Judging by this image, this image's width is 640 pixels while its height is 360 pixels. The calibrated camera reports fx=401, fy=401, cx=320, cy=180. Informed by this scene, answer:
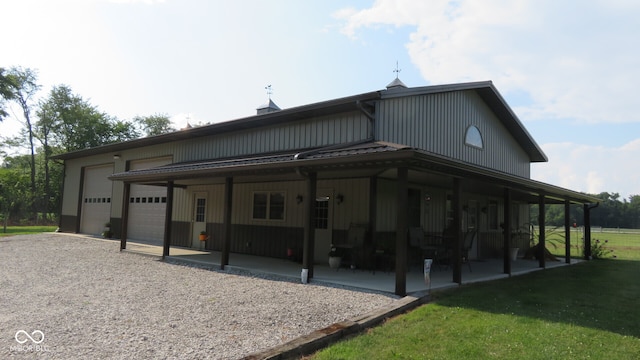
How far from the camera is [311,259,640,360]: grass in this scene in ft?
13.1

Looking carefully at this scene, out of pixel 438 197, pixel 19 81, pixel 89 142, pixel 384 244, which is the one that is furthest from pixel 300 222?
pixel 19 81

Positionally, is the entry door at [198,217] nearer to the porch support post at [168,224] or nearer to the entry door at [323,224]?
the porch support post at [168,224]

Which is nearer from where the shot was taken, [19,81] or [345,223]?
[345,223]

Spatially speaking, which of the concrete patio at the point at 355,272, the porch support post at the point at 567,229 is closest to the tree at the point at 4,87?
the concrete patio at the point at 355,272

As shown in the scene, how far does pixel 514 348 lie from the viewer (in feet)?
13.4

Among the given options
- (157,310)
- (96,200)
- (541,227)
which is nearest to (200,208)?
(96,200)

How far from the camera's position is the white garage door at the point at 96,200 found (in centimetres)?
1778

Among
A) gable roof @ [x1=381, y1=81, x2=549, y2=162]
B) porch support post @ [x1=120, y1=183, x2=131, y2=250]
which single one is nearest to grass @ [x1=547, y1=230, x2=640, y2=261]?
gable roof @ [x1=381, y1=81, x2=549, y2=162]

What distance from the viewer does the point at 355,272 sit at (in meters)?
8.52

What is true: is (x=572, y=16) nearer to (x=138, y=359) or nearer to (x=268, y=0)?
(x=268, y=0)

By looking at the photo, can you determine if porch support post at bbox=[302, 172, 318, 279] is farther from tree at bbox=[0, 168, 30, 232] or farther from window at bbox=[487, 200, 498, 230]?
tree at bbox=[0, 168, 30, 232]

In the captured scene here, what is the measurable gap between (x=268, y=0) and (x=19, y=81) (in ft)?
125

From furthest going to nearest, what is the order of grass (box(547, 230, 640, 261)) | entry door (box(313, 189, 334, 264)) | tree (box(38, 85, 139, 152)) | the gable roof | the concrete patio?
tree (box(38, 85, 139, 152)) < grass (box(547, 230, 640, 261)) < entry door (box(313, 189, 334, 264)) < the gable roof < the concrete patio

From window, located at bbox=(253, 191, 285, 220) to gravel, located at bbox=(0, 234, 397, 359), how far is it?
9.77ft
